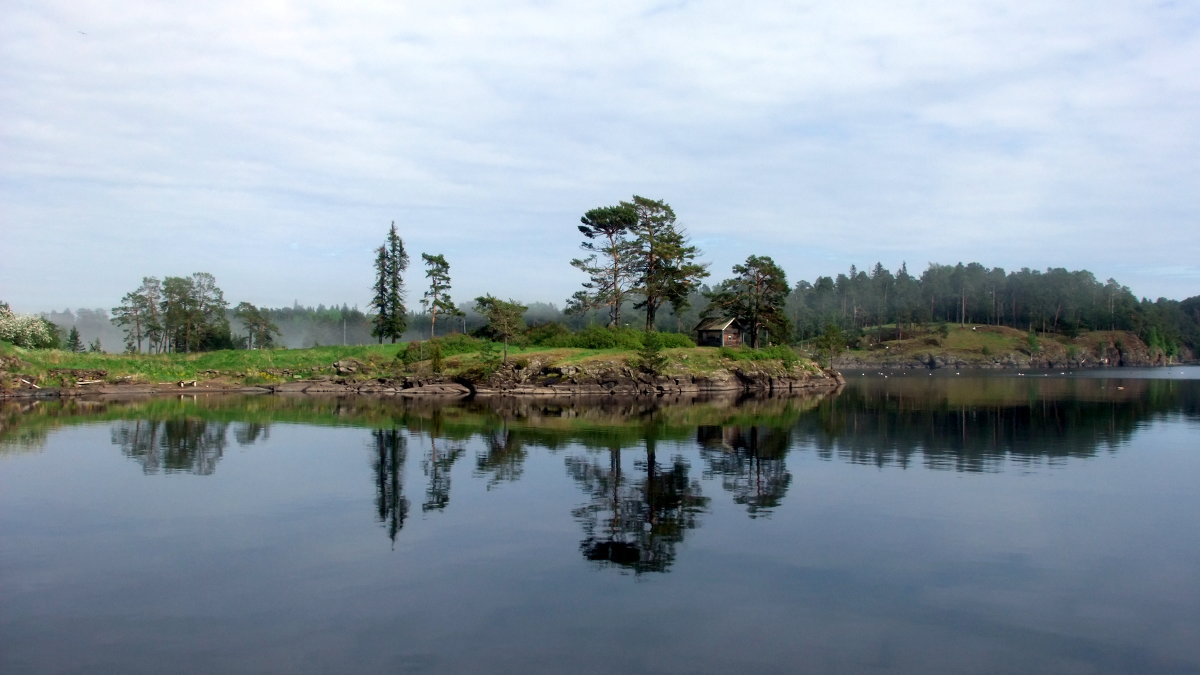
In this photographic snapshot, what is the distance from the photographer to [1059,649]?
41.0 feet

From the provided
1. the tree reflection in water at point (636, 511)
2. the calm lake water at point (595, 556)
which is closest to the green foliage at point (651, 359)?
the calm lake water at point (595, 556)

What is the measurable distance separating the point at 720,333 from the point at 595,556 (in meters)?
75.9

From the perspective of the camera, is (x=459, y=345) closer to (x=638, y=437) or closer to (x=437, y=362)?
(x=437, y=362)

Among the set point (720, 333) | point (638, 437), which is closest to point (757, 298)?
point (720, 333)

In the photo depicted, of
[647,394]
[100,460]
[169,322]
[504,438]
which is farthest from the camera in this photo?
[169,322]

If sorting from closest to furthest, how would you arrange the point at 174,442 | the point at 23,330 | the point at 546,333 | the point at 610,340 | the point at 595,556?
the point at 595,556 < the point at 174,442 < the point at 610,340 < the point at 23,330 < the point at 546,333

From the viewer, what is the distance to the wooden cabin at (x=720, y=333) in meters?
91.6

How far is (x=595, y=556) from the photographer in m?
17.1

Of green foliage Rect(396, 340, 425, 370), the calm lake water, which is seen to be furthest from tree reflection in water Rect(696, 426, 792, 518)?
green foliage Rect(396, 340, 425, 370)

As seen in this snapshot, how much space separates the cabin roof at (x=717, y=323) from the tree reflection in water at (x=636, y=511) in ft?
206

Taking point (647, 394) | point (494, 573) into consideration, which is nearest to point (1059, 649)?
point (494, 573)

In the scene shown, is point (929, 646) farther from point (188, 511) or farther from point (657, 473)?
point (188, 511)

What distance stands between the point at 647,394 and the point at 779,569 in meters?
52.6

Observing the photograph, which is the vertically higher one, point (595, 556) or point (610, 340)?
point (610, 340)
